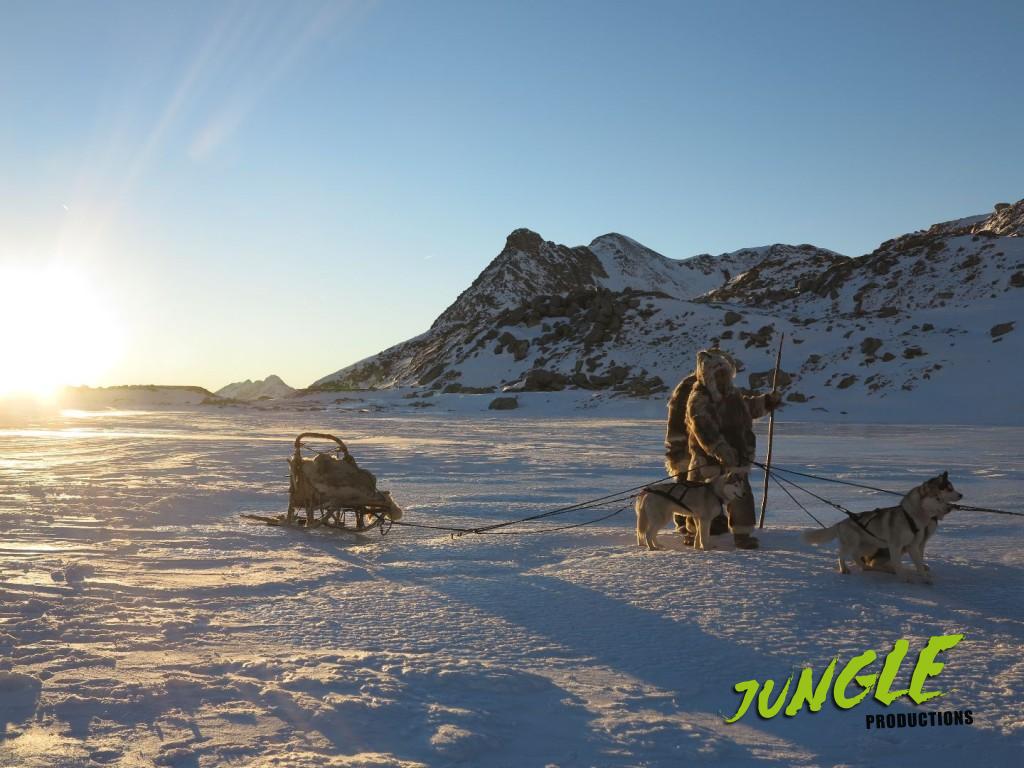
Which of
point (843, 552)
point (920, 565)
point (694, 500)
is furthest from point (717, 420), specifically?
point (920, 565)

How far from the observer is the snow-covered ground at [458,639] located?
368 cm

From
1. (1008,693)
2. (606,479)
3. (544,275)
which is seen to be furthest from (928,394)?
(544,275)

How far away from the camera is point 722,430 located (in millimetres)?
8273

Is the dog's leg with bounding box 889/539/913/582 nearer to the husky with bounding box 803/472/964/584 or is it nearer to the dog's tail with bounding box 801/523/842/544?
the husky with bounding box 803/472/964/584

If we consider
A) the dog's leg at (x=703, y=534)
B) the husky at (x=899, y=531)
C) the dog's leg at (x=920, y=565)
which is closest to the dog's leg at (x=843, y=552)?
the husky at (x=899, y=531)

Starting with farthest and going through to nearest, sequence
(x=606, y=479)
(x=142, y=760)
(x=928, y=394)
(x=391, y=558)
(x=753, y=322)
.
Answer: (x=753, y=322) < (x=928, y=394) < (x=606, y=479) < (x=391, y=558) < (x=142, y=760)

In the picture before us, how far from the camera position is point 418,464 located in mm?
18016

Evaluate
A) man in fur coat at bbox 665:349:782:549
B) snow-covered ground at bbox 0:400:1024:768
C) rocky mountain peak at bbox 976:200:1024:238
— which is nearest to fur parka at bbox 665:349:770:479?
man in fur coat at bbox 665:349:782:549

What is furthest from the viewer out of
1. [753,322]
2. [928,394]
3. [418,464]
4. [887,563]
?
[753,322]

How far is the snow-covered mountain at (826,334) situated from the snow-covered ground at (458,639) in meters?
29.0

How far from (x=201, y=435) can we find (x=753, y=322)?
38685mm

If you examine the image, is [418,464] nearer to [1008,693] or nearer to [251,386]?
[1008,693]

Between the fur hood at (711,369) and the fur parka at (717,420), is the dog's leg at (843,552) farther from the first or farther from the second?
the fur hood at (711,369)

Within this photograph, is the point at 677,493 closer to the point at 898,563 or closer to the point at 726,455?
the point at 726,455
